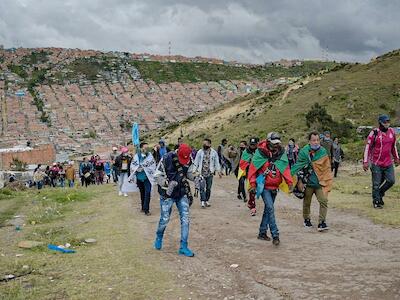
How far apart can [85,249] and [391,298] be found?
17.2 ft

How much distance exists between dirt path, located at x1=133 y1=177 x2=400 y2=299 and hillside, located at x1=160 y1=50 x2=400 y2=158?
16.2 m

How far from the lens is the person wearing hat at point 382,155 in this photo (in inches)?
441

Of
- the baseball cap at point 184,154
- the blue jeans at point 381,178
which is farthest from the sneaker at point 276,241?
the blue jeans at point 381,178

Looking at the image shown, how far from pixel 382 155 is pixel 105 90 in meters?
65.2

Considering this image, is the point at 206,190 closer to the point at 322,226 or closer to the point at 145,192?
the point at 145,192

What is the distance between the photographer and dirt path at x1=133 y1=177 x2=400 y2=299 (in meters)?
6.14

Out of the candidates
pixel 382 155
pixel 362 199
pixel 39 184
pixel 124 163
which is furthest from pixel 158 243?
pixel 39 184

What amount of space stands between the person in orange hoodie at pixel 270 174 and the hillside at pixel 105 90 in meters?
39.7

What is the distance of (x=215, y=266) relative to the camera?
24.3 ft

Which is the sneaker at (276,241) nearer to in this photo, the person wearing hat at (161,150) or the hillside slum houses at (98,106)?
the person wearing hat at (161,150)

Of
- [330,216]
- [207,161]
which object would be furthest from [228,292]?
[207,161]

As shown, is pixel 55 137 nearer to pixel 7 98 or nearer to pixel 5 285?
pixel 7 98

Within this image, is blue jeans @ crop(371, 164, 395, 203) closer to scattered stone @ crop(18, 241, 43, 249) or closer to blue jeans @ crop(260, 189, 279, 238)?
blue jeans @ crop(260, 189, 279, 238)

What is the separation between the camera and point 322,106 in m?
35.9
